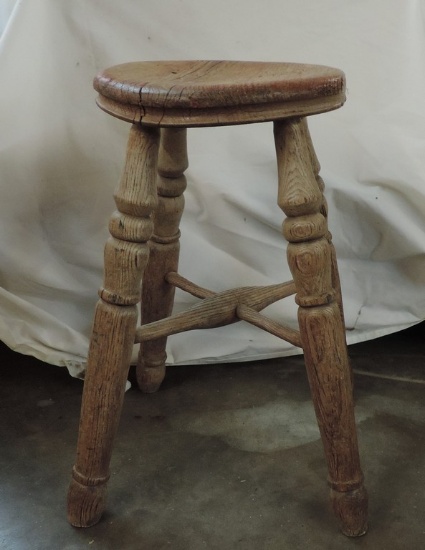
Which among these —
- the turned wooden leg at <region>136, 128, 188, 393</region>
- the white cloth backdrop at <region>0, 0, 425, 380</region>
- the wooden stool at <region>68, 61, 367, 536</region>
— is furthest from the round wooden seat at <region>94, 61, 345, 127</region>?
the white cloth backdrop at <region>0, 0, 425, 380</region>

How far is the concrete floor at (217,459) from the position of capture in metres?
1.06

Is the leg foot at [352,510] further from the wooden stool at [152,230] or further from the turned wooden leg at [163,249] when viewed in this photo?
the turned wooden leg at [163,249]

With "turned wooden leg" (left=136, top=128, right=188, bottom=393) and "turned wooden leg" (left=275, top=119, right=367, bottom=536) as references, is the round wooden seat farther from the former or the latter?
"turned wooden leg" (left=136, top=128, right=188, bottom=393)

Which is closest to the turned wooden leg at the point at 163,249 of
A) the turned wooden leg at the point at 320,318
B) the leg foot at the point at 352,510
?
the turned wooden leg at the point at 320,318

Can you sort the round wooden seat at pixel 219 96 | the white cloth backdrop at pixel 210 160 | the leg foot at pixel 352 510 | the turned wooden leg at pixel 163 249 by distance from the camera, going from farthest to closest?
the white cloth backdrop at pixel 210 160 < the turned wooden leg at pixel 163 249 < the leg foot at pixel 352 510 < the round wooden seat at pixel 219 96

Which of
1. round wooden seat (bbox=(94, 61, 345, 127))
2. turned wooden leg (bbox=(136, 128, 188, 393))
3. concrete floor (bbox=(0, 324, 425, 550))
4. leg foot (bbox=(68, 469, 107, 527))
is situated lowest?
concrete floor (bbox=(0, 324, 425, 550))

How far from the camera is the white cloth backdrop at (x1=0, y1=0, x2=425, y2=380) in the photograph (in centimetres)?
138

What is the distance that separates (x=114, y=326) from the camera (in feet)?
3.25

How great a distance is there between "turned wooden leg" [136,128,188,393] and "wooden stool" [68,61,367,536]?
0.16 metres

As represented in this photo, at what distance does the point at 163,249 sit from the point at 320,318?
1.30 feet

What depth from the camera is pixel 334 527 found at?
1071 millimetres

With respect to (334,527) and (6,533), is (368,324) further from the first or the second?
(6,533)

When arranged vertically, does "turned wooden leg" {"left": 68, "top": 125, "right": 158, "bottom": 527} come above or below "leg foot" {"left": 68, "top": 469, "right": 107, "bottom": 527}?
above

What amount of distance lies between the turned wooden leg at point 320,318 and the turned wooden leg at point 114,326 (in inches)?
6.3
